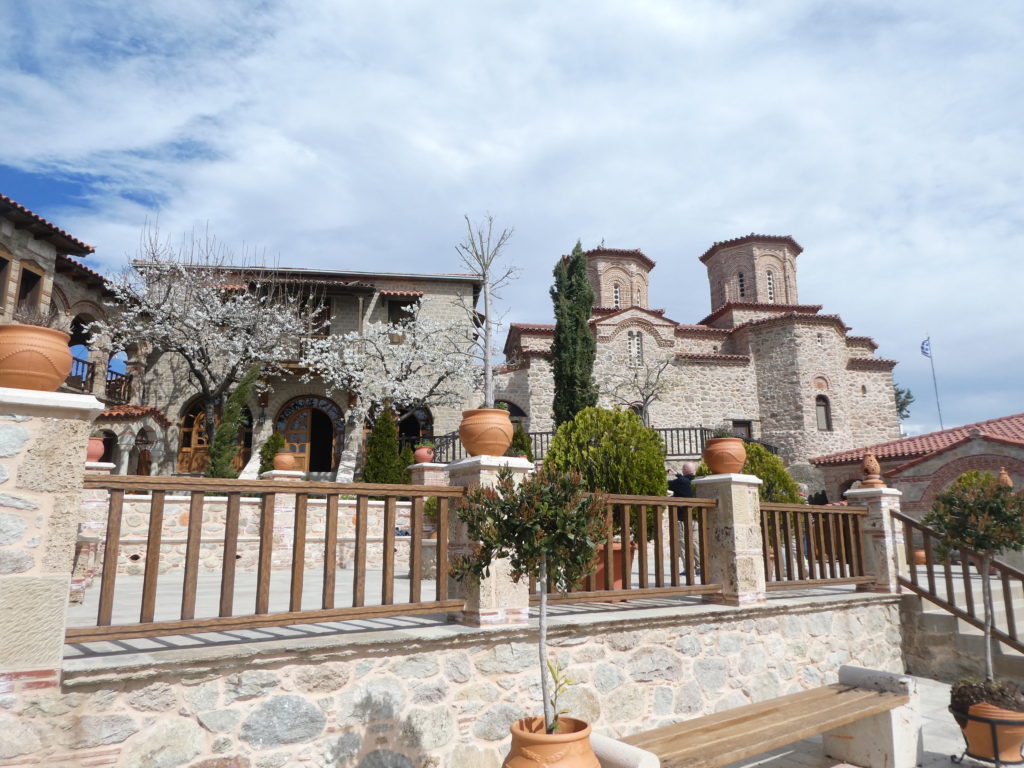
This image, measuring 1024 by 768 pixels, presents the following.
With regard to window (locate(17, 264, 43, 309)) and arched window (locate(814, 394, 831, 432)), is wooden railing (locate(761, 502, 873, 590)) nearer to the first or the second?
arched window (locate(814, 394, 831, 432))

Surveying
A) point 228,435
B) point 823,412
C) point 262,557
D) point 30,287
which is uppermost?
point 30,287

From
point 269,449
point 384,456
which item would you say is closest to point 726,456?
point 384,456

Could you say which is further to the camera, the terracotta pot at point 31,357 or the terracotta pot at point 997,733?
the terracotta pot at point 997,733

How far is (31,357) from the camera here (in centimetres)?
283

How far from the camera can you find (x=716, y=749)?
3.43m

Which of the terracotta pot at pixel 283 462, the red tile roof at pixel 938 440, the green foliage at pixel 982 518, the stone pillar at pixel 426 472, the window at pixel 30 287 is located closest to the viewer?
the green foliage at pixel 982 518

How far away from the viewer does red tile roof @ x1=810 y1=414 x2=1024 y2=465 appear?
13882 mm

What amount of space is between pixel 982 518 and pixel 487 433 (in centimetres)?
432

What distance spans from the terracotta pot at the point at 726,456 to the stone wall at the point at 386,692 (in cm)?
115

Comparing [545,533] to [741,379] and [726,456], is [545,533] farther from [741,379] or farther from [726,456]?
[741,379]

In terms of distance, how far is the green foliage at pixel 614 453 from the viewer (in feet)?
23.6

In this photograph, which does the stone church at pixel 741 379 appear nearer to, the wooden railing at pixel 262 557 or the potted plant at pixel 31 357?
the wooden railing at pixel 262 557

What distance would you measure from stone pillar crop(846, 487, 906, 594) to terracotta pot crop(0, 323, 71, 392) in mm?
7021

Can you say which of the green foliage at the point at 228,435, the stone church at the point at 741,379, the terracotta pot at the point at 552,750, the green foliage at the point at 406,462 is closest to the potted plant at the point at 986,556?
the terracotta pot at the point at 552,750
